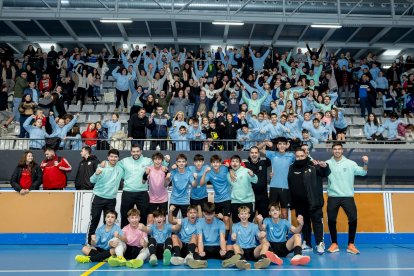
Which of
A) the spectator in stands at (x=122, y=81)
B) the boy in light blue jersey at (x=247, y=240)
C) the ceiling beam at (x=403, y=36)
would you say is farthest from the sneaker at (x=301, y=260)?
the ceiling beam at (x=403, y=36)

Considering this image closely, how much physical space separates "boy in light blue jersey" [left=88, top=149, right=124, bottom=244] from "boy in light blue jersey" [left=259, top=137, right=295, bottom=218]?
11.0ft

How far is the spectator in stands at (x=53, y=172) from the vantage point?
947cm

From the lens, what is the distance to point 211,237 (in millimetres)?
7172

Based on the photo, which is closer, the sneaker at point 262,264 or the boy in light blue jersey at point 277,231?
the sneaker at point 262,264

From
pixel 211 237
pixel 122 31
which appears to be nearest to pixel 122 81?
pixel 122 31

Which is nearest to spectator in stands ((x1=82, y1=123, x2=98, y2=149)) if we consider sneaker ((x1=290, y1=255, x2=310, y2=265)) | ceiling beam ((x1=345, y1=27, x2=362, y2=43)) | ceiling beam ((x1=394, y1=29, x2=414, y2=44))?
sneaker ((x1=290, y1=255, x2=310, y2=265))

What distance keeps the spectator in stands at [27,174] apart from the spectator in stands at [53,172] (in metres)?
0.29

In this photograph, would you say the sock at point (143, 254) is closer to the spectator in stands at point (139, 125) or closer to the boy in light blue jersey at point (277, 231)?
the boy in light blue jersey at point (277, 231)

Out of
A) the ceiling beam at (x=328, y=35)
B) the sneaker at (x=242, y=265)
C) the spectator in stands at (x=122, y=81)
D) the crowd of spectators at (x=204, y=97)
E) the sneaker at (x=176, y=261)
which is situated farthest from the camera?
the ceiling beam at (x=328, y=35)

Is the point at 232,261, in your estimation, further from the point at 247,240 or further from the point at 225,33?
the point at 225,33

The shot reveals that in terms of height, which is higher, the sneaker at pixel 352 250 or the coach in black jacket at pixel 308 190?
the coach in black jacket at pixel 308 190

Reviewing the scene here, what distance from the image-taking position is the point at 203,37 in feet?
72.8

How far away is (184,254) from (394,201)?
5509 millimetres

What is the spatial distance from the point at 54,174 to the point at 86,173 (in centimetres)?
90
